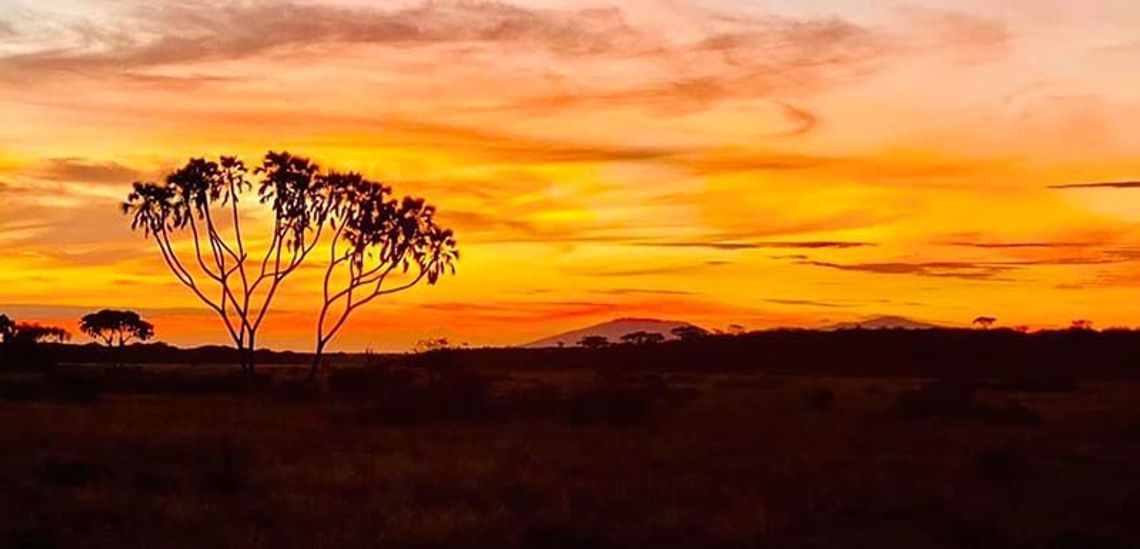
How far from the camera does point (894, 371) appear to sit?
3999 inches

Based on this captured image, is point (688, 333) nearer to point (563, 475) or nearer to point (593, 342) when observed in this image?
point (593, 342)

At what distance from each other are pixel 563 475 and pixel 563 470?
67 centimetres

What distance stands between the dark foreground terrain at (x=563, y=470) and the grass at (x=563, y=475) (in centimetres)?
7

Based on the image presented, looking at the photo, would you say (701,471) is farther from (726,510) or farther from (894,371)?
(894,371)

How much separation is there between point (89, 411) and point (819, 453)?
2156cm

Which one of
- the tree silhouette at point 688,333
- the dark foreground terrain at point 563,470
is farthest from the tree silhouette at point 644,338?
the dark foreground terrain at point 563,470

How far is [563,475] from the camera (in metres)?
22.5

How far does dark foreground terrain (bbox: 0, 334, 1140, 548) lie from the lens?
1681cm

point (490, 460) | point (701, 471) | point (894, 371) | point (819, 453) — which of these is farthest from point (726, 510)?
point (894, 371)

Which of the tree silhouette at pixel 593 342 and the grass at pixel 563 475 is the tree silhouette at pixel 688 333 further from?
the grass at pixel 563 475

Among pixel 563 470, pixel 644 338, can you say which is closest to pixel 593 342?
pixel 644 338

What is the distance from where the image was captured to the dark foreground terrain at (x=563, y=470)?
55.2 ft

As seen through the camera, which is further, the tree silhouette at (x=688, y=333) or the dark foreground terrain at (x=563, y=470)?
the tree silhouette at (x=688, y=333)

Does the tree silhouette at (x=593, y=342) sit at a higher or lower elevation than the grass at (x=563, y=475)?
higher
